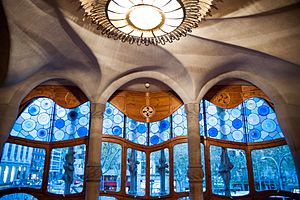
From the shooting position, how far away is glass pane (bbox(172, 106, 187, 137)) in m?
8.98

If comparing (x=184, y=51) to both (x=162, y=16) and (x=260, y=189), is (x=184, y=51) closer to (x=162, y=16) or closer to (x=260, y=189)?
(x=162, y=16)

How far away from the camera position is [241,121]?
8.95 m

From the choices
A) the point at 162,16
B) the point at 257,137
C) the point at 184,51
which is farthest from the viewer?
the point at 257,137

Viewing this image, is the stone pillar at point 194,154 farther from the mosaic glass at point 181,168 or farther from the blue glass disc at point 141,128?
the blue glass disc at point 141,128

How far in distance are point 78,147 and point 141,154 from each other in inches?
84.3

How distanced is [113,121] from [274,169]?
5.48m

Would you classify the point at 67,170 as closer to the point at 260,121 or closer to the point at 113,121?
the point at 113,121

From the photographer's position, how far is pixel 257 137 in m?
8.77

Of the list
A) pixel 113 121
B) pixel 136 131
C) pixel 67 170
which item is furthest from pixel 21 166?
pixel 136 131

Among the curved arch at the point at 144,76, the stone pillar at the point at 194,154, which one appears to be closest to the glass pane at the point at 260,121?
the stone pillar at the point at 194,154

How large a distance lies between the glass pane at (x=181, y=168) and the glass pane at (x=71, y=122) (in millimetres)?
3134

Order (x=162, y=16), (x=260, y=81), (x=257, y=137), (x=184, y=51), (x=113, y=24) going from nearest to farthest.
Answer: (x=162, y=16), (x=113, y=24), (x=184, y=51), (x=260, y=81), (x=257, y=137)

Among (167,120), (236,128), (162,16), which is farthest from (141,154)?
(162,16)

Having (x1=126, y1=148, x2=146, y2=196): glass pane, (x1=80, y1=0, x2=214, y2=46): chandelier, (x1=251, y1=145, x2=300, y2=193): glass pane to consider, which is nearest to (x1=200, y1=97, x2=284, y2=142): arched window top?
(x1=251, y1=145, x2=300, y2=193): glass pane
